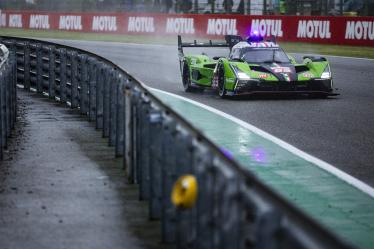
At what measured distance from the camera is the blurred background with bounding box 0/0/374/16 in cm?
3612

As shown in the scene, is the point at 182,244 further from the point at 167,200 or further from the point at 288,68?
the point at 288,68

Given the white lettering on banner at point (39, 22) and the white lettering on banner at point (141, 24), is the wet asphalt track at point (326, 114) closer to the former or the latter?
the white lettering on banner at point (141, 24)

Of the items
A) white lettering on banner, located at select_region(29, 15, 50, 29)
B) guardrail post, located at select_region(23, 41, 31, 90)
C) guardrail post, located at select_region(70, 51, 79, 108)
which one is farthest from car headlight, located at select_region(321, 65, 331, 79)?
white lettering on banner, located at select_region(29, 15, 50, 29)

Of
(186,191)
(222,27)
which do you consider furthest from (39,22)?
(186,191)

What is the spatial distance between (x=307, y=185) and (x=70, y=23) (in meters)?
44.3

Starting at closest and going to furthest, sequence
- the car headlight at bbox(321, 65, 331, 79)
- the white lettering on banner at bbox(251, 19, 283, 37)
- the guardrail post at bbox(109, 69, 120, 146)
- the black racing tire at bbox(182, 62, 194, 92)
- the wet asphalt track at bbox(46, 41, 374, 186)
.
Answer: the guardrail post at bbox(109, 69, 120, 146)
the wet asphalt track at bbox(46, 41, 374, 186)
the car headlight at bbox(321, 65, 331, 79)
the black racing tire at bbox(182, 62, 194, 92)
the white lettering on banner at bbox(251, 19, 283, 37)

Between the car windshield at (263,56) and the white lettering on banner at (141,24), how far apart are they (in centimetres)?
2684

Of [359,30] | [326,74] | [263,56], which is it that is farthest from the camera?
[359,30]

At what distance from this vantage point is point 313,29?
3644 centimetres

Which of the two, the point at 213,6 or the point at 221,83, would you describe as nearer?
the point at 221,83

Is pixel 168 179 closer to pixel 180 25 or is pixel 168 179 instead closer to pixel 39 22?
pixel 180 25

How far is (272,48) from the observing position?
66.0 feet

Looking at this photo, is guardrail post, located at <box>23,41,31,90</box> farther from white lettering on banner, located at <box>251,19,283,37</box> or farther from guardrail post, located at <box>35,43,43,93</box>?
white lettering on banner, located at <box>251,19,283,37</box>

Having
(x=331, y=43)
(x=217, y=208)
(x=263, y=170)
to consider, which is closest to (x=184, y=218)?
(x=217, y=208)
